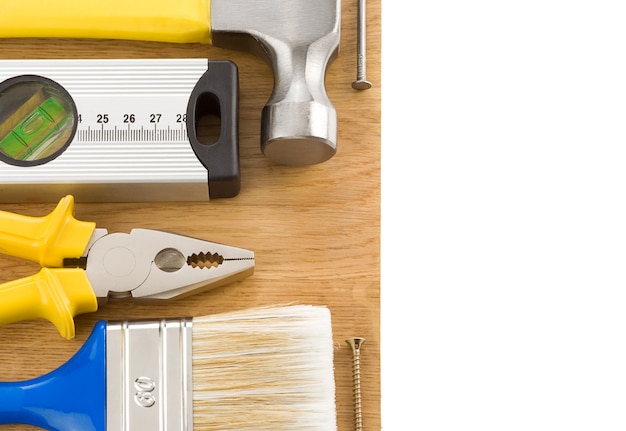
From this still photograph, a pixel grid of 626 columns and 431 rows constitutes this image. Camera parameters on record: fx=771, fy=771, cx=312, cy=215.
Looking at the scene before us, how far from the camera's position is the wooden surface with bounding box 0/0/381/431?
81 centimetres

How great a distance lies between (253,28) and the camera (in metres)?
0.84

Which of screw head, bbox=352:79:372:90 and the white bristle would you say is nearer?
the white bristle

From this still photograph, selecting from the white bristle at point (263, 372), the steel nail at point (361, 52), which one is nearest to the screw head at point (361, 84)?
the steel nail at point (361, 52)

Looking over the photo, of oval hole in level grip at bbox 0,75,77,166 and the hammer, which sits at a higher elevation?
the hammer

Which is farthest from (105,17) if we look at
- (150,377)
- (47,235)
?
(150,377)

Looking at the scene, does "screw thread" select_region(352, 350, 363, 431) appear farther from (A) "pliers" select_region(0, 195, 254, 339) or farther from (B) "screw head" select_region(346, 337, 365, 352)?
(A) "pliers" select_region(0, 195, 254, 339)

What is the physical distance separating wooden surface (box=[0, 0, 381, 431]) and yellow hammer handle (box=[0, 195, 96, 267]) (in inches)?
2.0

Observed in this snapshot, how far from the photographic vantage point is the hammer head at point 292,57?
2.61 feet

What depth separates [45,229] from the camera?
2.55ft

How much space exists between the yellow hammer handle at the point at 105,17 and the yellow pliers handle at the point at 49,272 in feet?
0.66

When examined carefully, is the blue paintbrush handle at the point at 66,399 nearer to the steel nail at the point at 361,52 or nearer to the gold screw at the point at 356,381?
the gold screw at the point at 356,381

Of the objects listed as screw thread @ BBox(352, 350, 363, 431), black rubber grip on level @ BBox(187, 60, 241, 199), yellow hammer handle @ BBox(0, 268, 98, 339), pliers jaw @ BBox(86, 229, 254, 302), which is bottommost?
screw thread @ BBox(352, 350, 363, 431)

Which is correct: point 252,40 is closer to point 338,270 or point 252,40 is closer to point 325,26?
point 325,26

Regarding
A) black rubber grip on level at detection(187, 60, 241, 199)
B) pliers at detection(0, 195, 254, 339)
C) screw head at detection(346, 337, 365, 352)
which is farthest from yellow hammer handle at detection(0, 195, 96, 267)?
screw head at detection(346, 337, 365, 352)
